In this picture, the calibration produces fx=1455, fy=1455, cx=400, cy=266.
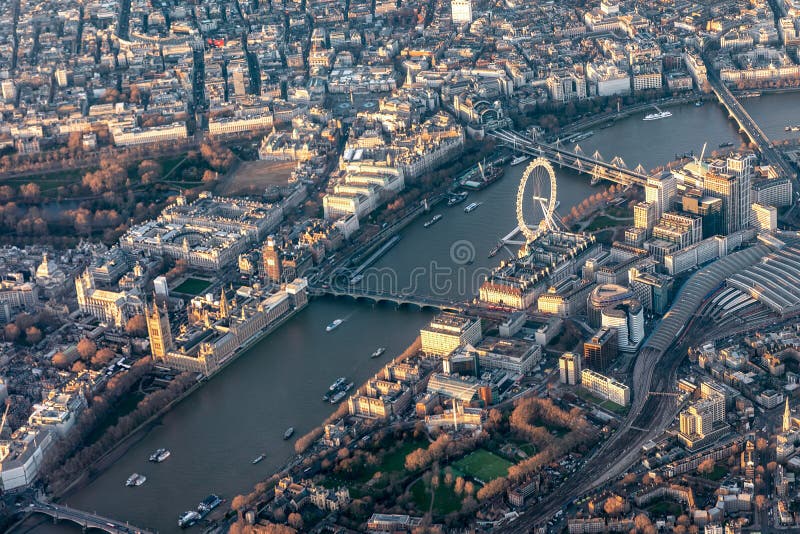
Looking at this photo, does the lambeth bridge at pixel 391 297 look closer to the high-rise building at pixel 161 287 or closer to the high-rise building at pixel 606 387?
the high-rise building at pixel 161 287

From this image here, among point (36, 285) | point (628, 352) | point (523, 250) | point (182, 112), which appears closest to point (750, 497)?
point (628, 352)

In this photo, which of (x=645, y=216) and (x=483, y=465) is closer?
(x=483, y=465)

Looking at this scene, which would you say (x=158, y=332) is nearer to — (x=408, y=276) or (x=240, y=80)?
(x=408, y=276)

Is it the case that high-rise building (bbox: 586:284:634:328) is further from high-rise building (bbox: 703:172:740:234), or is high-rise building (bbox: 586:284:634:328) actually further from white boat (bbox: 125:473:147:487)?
white boat (bbox: 125:473:147:487)

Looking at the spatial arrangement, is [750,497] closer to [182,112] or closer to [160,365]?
[160,365]

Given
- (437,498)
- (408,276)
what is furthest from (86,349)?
(437,498)
